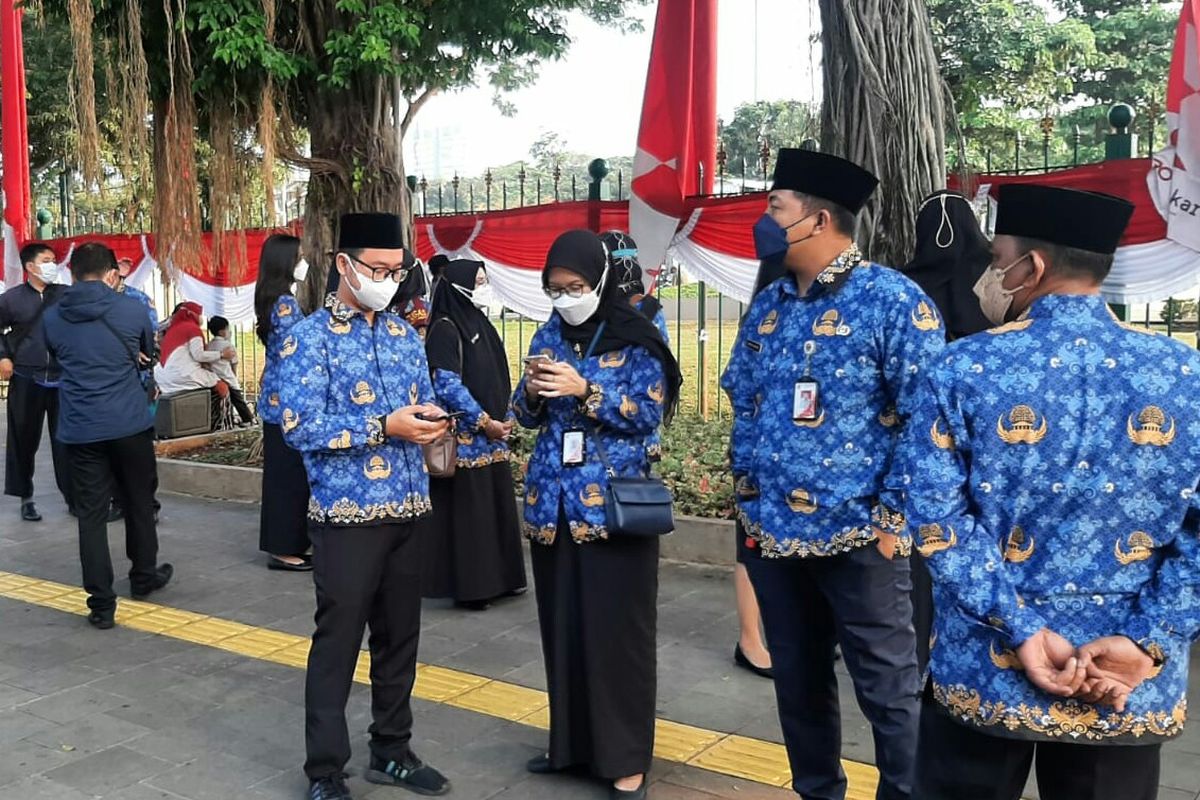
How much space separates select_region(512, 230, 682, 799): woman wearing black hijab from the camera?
354 centimetres

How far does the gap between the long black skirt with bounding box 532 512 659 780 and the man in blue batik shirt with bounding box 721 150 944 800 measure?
52 cm

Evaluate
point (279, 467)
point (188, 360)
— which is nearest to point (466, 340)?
point (279, 467)

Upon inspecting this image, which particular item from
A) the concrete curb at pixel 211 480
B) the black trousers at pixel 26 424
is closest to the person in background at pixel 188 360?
the concrete curb at pixel 211 480

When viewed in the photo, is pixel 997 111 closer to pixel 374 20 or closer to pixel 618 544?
pixel 374 20

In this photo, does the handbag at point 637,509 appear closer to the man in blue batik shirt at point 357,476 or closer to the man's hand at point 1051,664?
the man in blue batik shirt at point 357,476

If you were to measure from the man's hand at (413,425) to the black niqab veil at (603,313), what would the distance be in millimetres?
512

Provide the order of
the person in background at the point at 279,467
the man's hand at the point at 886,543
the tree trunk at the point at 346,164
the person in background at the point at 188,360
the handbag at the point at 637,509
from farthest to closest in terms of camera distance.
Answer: the person in background at the point at 188,360 < the tree trunk at the point at 346,164 < the person in background at the point at 279,467 < the handbag at the point at 637,509 < the man's hand at the point at 886,543

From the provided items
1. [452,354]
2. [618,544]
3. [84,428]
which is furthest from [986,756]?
[84,428]

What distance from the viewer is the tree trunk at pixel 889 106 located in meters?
5.40

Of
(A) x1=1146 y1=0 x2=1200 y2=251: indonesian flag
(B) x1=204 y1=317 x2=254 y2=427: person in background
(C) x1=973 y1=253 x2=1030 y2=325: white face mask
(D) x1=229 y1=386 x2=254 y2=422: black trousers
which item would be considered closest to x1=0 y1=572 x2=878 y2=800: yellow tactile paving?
(C) x1=973 y1=253 x2=1030 y2=325: white face mask

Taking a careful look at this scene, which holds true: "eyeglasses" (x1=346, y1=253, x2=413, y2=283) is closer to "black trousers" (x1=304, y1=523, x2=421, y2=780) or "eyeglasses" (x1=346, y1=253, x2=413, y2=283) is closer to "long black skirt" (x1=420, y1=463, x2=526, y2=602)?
"black trousers" (x1=304, y1=523, x2=421, y2=780)

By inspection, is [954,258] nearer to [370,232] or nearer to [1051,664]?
[370,232]

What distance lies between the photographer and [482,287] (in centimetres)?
552

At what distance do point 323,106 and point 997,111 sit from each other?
49.3ft
